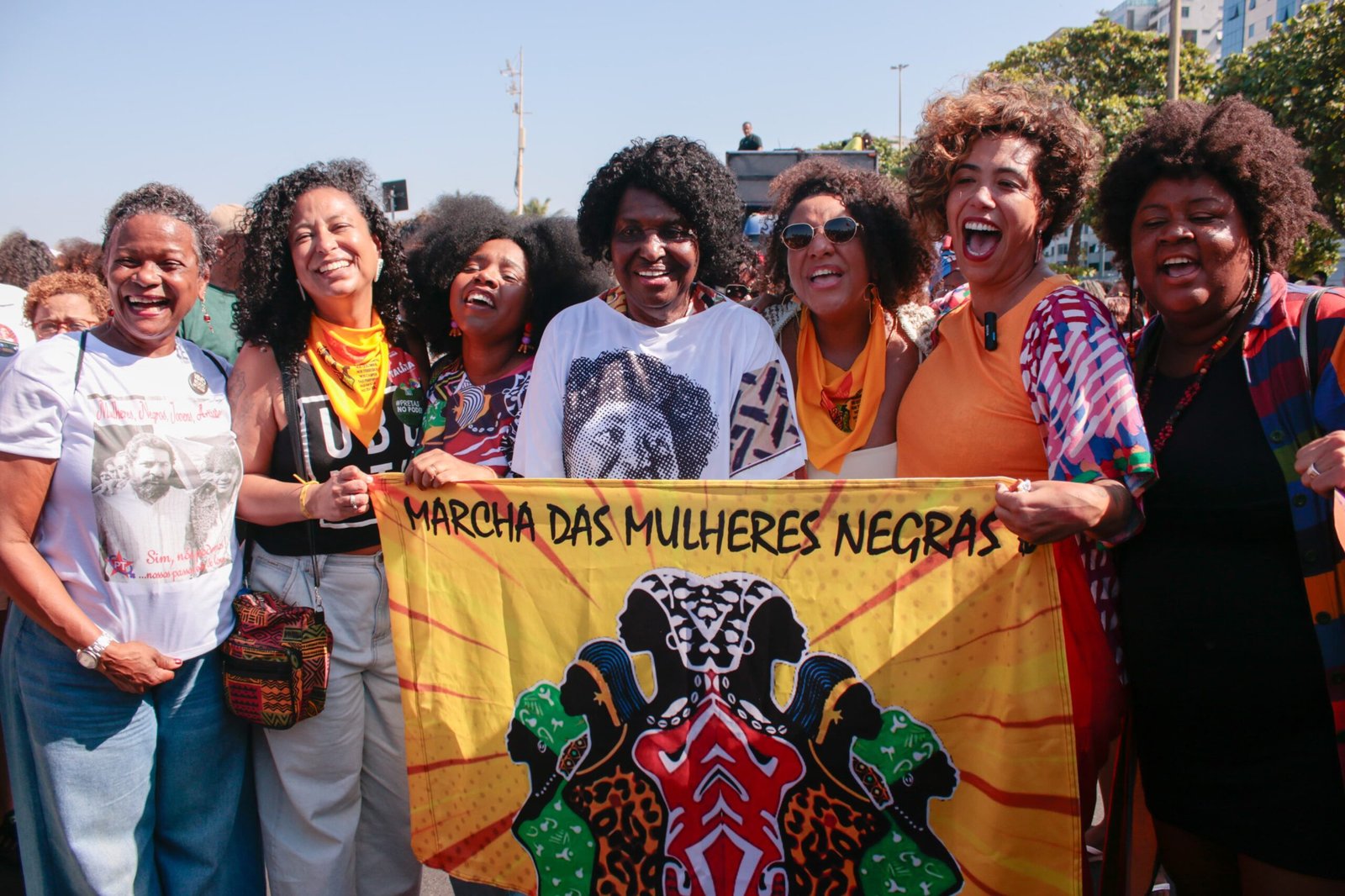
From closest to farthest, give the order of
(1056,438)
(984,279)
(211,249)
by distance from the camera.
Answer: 1. (1056,438)
2. (984,279)
3. (211,249)

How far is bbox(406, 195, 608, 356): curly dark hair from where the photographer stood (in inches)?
129

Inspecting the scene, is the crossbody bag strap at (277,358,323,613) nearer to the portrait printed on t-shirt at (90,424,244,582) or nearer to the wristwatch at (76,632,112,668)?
the portrait printed on t-shirt at (90,424,244,582)

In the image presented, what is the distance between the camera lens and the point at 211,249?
9.44ft

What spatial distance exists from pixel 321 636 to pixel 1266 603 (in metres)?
2.47

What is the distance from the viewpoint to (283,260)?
2.94 meters

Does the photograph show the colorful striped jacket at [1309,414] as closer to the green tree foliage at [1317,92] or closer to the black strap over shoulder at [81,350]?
the black strap over shoulder at [81,350]

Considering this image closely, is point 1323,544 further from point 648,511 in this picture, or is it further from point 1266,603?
point 648,511

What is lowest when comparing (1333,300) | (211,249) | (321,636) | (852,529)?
(321,636)

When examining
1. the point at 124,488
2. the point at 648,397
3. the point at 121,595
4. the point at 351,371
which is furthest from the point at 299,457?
the point at 648,397

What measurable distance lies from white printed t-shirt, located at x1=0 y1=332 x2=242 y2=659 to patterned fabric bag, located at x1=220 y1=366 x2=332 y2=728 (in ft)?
0.31

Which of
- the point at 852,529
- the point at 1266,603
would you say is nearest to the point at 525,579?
the point at 852,529

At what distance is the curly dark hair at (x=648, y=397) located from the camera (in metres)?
2.69

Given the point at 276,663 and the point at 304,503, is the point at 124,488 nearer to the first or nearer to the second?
the point at 304,503

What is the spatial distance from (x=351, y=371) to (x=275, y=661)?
0.92m
